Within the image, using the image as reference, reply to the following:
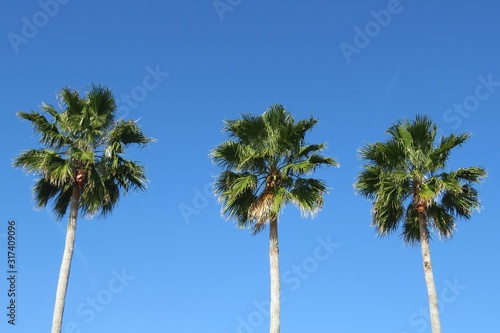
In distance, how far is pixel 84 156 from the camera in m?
25.2

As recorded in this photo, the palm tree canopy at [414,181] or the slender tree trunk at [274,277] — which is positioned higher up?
the palm tree canopy at [414,181]

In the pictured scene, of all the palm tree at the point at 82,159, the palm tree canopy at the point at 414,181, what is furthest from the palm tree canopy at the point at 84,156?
the palm tree canopy at the point at 414,181

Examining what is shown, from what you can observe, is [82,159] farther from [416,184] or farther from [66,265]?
[416,184]

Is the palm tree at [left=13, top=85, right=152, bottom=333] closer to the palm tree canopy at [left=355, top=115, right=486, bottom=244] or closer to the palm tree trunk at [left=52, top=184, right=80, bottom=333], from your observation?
the palm tree trunk at [left=52, top=184, right=80, bottom=333]

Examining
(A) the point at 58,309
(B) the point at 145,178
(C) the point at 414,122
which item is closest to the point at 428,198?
(C) the point at 414,122

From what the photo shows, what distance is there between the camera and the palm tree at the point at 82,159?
25.2 m

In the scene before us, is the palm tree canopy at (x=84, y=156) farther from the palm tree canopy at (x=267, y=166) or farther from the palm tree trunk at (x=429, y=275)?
the palm tree trunk at (x=429, y=275)

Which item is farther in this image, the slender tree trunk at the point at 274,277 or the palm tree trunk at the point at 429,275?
the palm tree trunk at the point at 429,275

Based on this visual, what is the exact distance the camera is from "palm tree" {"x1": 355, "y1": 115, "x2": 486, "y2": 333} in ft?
82.8

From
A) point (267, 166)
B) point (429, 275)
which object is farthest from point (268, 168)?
point (429, 275)

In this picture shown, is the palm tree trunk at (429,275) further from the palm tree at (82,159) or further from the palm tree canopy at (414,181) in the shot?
the palm tree at (82,159)

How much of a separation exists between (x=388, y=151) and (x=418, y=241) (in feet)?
11.5

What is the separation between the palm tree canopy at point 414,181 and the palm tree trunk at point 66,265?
10.1 m

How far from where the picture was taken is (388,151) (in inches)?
1038
